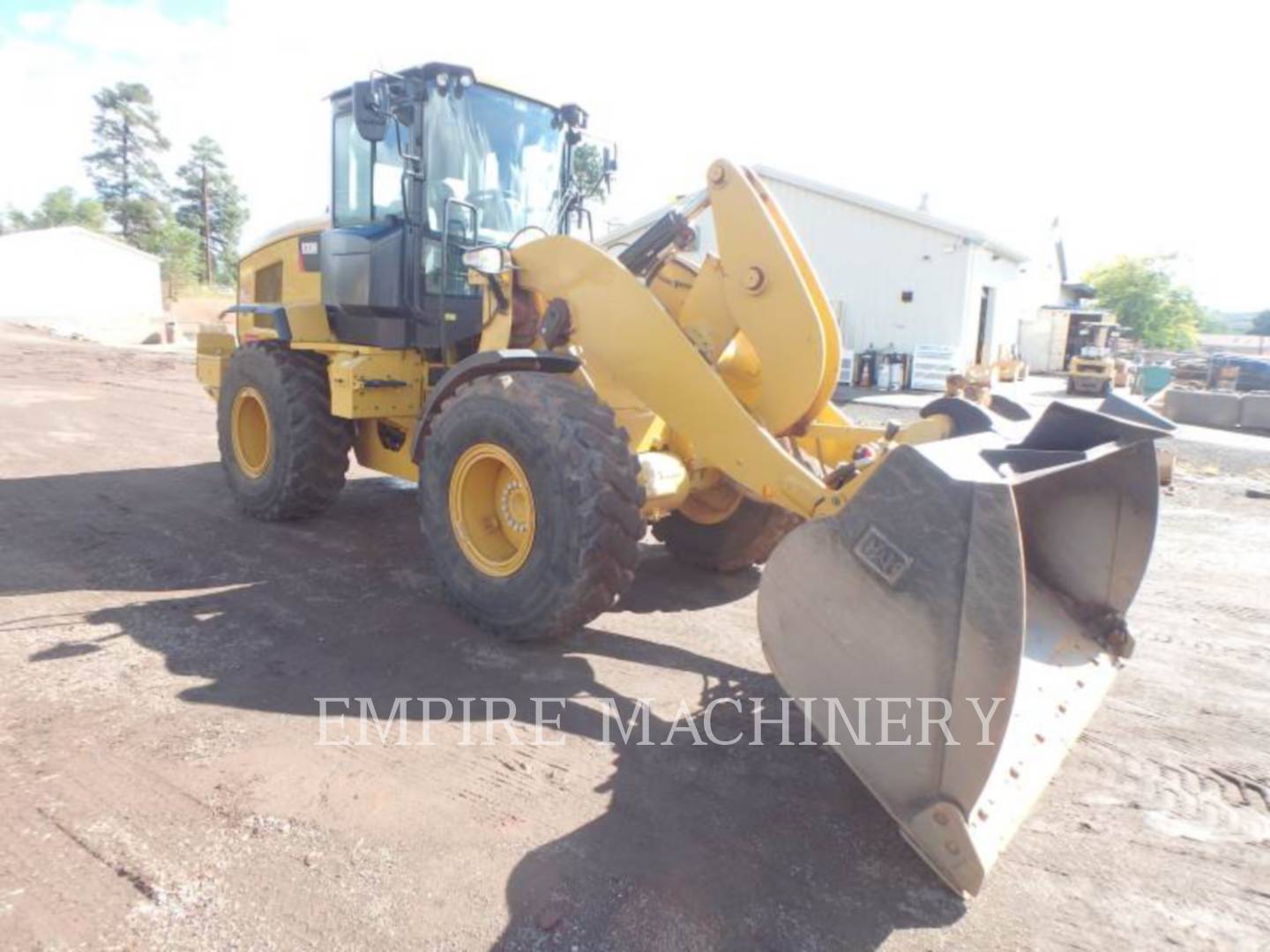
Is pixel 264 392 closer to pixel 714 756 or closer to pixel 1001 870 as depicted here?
pixel 714 756

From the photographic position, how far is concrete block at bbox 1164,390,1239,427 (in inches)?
631

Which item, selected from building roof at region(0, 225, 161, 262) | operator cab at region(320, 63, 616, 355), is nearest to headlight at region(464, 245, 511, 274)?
operator cab at region(320, 63, 616, 355)

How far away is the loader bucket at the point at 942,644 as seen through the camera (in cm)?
231

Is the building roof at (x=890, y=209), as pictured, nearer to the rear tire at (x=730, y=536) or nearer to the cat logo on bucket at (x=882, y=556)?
the rear tire at (x=730, y=536)

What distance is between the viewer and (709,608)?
4.76 metres

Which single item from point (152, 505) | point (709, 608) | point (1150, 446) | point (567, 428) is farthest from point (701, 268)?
point (152, 505)

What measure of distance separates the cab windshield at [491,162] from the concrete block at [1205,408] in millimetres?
15241

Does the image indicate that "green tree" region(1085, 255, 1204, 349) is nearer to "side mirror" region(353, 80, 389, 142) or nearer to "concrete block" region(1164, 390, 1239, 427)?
"concrete block" region(1164, 390, 1239, 427)

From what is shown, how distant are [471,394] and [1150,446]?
2991 mm

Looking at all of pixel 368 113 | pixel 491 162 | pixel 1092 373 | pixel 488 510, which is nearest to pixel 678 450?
pixel 488 510

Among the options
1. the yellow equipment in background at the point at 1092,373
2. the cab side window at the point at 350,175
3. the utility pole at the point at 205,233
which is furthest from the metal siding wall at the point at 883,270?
the utility pole at the point at 205,233

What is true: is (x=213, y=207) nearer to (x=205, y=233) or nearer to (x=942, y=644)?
(x=205, y=233)

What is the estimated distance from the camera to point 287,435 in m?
5.79

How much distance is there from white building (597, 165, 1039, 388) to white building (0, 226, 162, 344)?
25.9m
